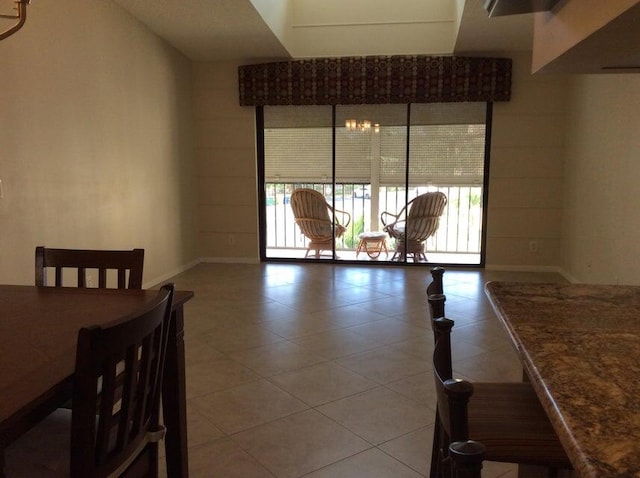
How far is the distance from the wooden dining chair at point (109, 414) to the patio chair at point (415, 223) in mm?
4823

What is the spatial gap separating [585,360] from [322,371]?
6.91 ft

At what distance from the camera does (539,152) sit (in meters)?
5.62

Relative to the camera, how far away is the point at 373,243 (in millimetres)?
6332

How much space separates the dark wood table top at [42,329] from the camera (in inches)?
42.1

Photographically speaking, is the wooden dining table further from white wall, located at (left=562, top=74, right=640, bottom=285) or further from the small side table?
the small side table

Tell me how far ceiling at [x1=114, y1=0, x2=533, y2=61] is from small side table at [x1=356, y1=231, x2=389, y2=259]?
211 cm

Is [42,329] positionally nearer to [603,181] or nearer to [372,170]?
[603,181]

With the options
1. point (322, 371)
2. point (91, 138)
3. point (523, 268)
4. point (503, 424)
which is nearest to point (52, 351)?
point (503, 424)

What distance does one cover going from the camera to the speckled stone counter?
28.4 inches

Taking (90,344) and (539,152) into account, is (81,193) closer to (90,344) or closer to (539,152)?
(90,344)

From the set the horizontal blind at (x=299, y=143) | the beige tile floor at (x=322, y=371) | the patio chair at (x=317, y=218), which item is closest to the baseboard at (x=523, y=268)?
the beige tile floor at (x=322, y=371)

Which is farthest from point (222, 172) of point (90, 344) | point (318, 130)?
point (90, 344)

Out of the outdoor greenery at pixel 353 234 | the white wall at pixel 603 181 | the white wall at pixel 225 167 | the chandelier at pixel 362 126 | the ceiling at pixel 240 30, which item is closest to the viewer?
the white wall at pixel 603 181

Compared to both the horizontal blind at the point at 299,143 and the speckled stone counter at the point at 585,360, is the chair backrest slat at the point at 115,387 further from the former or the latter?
the horizontal blind at the point at 299,143
